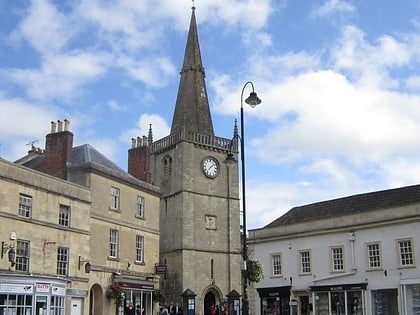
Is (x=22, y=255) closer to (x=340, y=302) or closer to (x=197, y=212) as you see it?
(x=340, y=302)

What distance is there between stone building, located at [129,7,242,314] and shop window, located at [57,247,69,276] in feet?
59.0

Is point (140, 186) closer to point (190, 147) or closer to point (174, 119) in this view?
point (190, 147)

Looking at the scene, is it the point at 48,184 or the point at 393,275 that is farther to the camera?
the point at 393,275

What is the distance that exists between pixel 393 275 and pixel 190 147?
20.6 m

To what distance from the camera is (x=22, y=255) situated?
87.8ft

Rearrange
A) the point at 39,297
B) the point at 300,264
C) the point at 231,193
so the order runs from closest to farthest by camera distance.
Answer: the point at 39,297 → the point at 300,264 → the point at 231,193

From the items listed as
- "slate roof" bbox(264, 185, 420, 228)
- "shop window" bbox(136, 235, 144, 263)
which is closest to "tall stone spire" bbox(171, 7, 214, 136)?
"slate roof" bbox(264, 185, 420, 228)

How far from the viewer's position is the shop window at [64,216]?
29578 mm

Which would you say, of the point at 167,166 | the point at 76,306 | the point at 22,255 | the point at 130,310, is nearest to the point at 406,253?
the point at 130,310

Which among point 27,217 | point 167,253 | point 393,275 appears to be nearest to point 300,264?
point 393,275

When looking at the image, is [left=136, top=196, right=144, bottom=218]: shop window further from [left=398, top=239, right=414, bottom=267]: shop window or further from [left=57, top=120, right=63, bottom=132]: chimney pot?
[left=398, top=239, right=414, bottom=267]: shop window

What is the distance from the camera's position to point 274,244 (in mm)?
43438

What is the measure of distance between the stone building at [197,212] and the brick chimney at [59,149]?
16915 millimetres

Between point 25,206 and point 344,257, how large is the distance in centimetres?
2081
